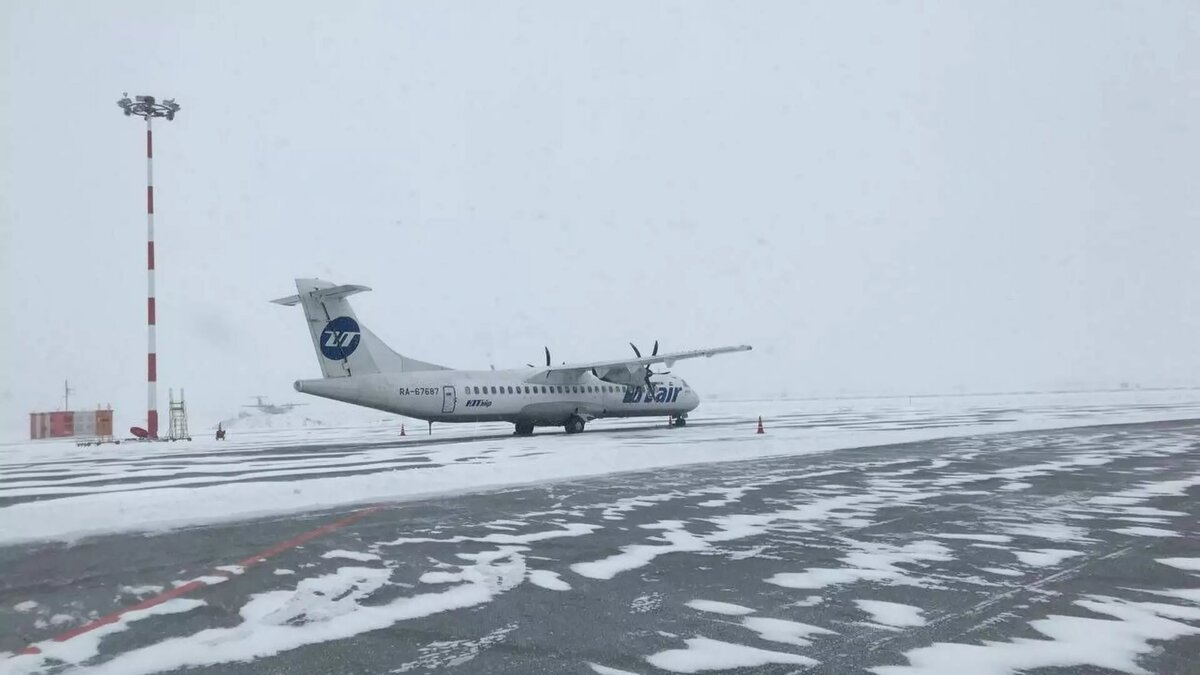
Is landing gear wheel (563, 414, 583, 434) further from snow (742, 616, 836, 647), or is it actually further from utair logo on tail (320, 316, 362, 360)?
snow (742, 616, 836, 647)

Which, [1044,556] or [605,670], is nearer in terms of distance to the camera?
[605,670]

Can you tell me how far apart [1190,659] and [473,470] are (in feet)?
47.5

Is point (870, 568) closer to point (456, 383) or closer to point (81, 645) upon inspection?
point (81, 645)

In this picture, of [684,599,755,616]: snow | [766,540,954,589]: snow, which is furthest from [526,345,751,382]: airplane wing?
[684,599,755,616]: snow

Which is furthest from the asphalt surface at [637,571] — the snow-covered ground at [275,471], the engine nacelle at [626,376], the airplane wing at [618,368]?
the engine nacelle at [626,376]

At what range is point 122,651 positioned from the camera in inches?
235

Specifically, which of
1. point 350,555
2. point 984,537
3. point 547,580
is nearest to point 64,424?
point 350,555

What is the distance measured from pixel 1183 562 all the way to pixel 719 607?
518cm

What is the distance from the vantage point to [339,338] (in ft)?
101

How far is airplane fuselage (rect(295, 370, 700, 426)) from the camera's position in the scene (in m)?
30.5

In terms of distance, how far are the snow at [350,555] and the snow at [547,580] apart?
1.95 metres

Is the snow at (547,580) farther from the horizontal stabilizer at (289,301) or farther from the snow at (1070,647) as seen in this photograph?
the horizontal stabilizer at (289,301)

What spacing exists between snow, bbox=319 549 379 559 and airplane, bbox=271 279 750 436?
64.3 ft

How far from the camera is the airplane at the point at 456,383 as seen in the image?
30.7 meters
